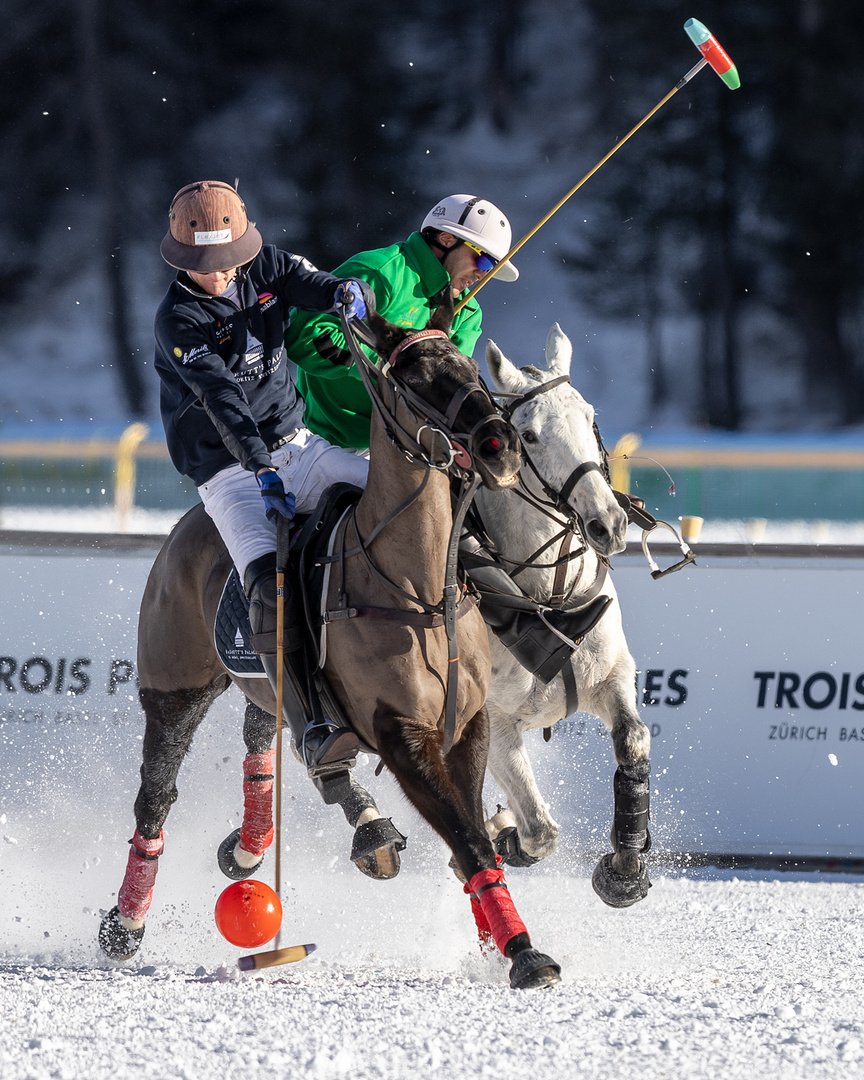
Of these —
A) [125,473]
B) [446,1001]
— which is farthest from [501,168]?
[446,1001]

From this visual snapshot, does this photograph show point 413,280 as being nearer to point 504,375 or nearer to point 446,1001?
point 504,375

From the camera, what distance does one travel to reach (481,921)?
9.96 feet

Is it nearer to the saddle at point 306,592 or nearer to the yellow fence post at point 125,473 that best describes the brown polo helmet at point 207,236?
the saddle at point 306,592

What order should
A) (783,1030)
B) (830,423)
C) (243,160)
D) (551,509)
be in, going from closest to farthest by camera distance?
(783,1030) → (551,509) → (830,423) → (243,160)

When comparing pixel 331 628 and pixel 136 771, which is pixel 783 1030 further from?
pixel 136 771

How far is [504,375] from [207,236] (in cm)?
95

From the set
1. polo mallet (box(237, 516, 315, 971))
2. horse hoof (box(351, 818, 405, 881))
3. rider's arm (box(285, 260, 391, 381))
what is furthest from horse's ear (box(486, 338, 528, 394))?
horse hoof (box(351, 818, 405, 881))

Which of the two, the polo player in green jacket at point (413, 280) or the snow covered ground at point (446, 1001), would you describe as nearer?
the snow covered ground at point (446, 1001)

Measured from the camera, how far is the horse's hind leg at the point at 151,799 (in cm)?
409

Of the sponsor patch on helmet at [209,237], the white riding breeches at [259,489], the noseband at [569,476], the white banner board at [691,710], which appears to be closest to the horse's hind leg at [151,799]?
the white riding breeches at [259,489]

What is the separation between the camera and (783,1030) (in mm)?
2705

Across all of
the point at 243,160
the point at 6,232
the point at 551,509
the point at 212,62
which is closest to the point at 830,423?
the point at 243,160

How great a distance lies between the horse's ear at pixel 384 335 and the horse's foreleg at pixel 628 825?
1479 millimetres

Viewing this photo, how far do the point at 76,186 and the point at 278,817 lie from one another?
49.5 feet
